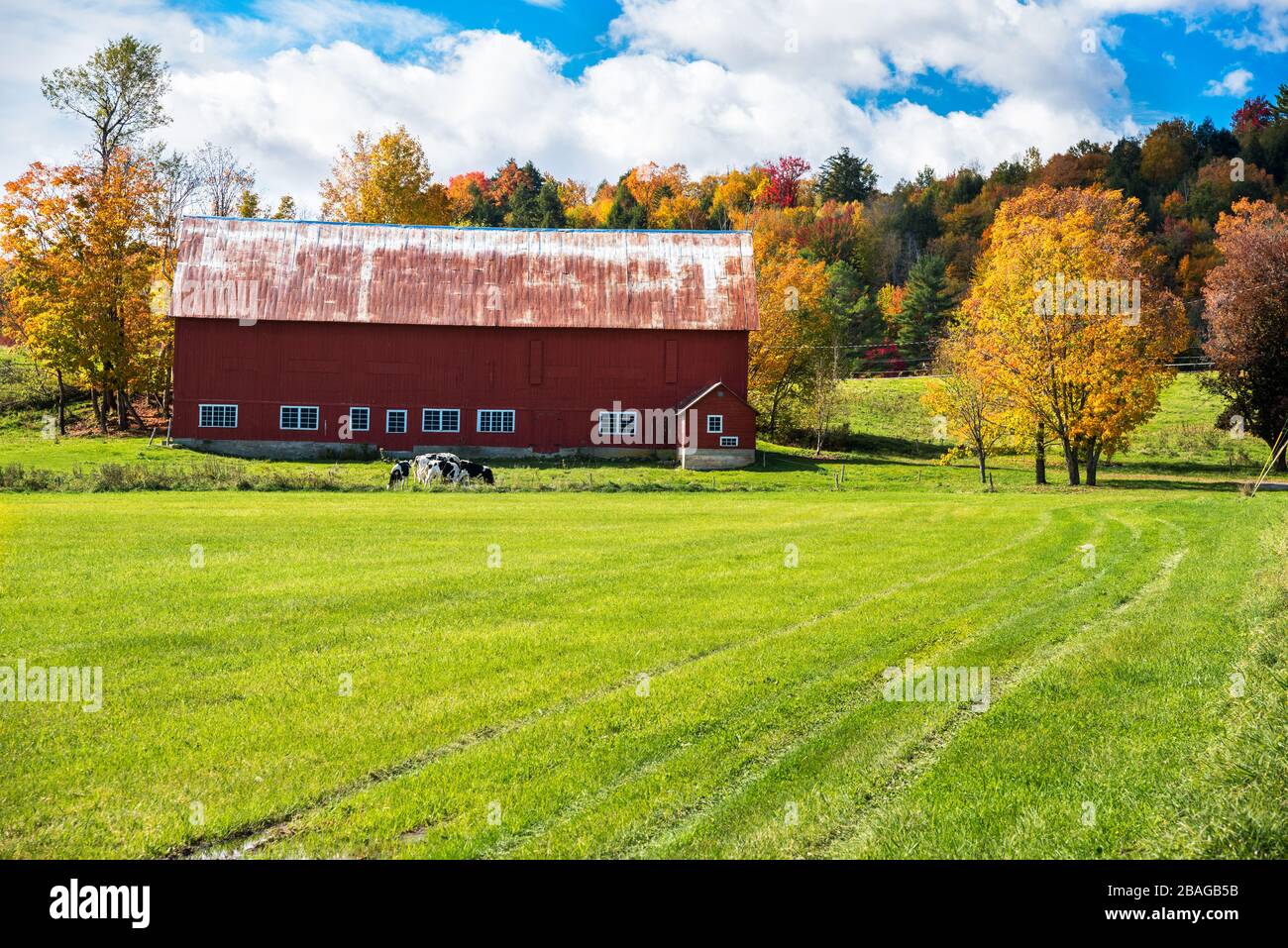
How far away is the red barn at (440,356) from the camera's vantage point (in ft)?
164

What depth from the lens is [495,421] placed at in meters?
50.9

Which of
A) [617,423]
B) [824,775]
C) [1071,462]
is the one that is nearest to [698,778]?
[824,775]

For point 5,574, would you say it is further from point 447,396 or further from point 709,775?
point 447,396

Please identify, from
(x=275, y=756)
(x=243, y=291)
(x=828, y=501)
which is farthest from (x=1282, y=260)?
(x=275, y=756)

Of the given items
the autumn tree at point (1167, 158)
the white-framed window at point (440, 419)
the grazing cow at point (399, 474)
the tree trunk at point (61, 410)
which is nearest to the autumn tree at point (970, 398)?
the white-framed window at point (440, 419)

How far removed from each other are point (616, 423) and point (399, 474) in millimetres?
17411

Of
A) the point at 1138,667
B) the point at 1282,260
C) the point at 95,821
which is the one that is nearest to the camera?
the point at 95,821

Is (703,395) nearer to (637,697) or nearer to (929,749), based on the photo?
(637,697)

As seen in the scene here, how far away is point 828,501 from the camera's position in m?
31.5

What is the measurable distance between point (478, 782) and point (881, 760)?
304 cm

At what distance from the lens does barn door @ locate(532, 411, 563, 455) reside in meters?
50.8

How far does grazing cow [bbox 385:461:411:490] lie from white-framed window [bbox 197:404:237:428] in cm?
1782

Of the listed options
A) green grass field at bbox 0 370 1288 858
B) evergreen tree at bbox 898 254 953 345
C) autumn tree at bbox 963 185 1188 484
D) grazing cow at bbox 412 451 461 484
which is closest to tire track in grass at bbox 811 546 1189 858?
green grass field at bbox 0 370 1288 858

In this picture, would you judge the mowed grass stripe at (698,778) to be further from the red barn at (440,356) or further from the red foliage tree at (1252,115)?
the red foliage tree at (1252,115)
